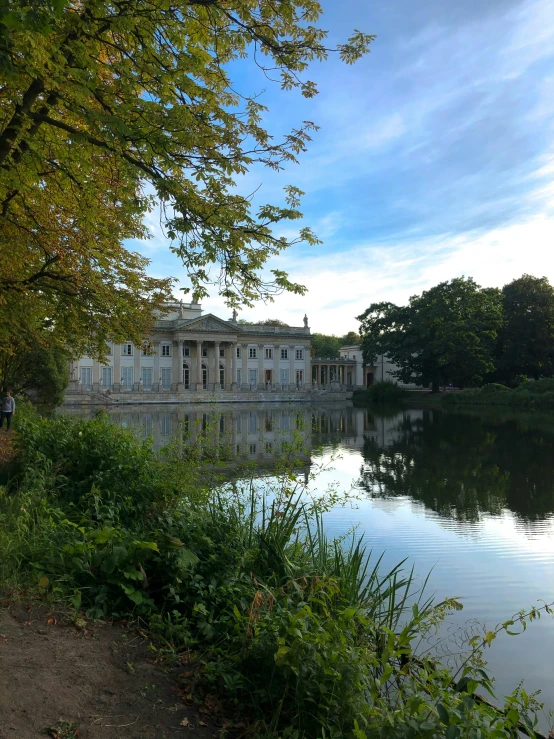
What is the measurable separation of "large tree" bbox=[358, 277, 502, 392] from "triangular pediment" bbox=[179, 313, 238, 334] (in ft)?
50.7

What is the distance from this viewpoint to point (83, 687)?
2.87 metres

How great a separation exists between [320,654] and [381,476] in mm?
9714

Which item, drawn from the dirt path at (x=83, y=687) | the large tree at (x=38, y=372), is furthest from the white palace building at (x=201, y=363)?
the dirt path at (x=83, y=687)

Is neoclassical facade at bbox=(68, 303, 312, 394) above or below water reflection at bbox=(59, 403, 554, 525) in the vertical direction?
above

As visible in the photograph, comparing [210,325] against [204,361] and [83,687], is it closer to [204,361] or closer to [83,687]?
[204,361]

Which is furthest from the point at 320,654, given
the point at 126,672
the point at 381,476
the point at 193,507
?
the point at 381,476

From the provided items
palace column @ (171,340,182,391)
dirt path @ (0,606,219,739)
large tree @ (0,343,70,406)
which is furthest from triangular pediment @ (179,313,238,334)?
dirt path @ (0,606,219,739)

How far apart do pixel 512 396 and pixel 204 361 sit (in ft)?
108

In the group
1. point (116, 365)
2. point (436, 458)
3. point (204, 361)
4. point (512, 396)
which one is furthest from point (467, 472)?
point (204, 361)

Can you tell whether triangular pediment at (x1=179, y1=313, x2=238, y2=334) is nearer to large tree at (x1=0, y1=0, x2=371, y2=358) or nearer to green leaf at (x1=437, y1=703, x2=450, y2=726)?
large tree at (x1=0, y1=0, x2=371, y2=358)

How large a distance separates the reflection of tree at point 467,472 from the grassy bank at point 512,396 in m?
17.6

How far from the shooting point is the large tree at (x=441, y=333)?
45844 mm

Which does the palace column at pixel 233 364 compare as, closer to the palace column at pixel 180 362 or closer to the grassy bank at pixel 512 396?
the palace column at pixel 180 362

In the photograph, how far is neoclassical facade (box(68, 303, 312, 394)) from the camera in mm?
54375
